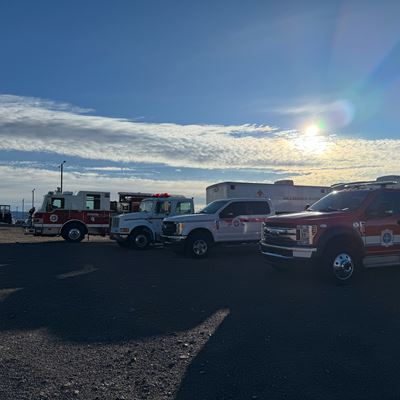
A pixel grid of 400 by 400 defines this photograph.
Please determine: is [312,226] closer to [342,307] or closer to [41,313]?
[342,307]

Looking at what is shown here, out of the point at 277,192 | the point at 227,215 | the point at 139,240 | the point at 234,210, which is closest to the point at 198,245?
the point at 227,215

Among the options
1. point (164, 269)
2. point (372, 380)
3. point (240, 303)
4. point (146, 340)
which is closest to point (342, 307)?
point (240, 303)

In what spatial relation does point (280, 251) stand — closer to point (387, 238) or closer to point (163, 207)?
point (387, 238)

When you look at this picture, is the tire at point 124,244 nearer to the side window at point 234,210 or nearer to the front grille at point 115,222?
the front grille at point 115,222

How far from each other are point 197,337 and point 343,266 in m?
4.80

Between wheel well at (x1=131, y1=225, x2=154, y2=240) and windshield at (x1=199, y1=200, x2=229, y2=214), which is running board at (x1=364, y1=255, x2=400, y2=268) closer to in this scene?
windshield at (x1=199, y1=200, x2=229, y2=214)

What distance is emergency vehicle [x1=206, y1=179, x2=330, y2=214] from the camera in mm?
18953

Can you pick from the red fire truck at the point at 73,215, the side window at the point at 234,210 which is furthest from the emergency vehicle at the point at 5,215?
the side window at the point at 234,210

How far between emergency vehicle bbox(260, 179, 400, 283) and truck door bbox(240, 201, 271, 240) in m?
4.14

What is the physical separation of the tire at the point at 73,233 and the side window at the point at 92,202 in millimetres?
1041

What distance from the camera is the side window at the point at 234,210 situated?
47.6ft

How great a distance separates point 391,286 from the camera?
30.3ft

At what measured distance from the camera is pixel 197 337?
18.4 ft

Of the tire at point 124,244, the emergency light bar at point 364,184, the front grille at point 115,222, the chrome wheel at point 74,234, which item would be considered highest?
the emergency light bar at point 364,184
